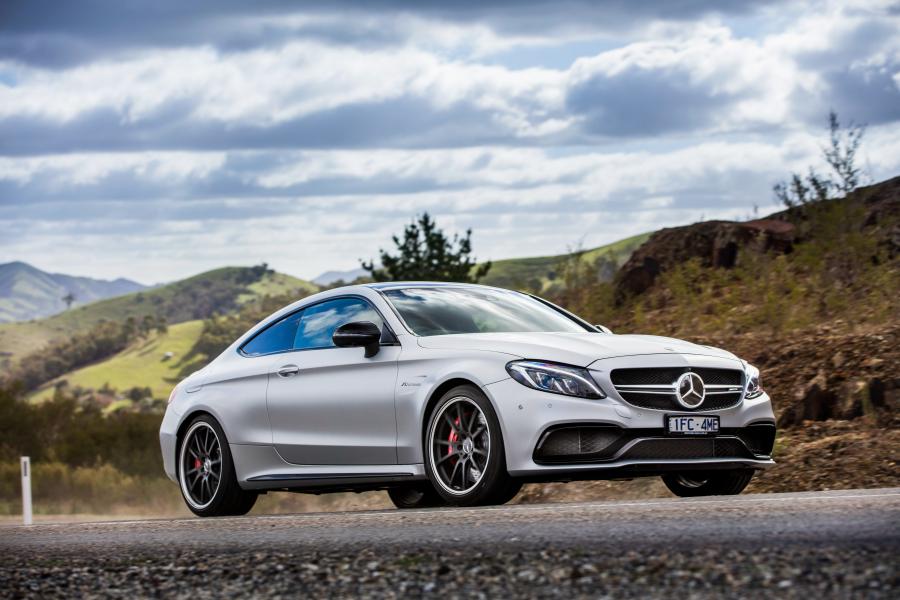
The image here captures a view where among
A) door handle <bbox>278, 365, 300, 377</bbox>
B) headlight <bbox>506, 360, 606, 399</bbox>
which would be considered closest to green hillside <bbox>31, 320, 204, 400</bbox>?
door handle <bbox>278, 365, 300, 377</bbox>

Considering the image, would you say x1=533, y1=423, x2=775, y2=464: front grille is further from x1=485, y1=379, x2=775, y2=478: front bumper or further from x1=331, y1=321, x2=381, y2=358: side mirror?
x1=331, y1=321, x2=381, y2=358: side mirror

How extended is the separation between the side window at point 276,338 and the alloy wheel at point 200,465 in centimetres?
75

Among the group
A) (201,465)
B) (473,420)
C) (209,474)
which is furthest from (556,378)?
Answer: (201,465)

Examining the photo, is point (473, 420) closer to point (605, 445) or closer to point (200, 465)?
point (605, 445)

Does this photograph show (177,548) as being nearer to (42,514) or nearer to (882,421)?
(882,421)

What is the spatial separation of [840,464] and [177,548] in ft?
25.0

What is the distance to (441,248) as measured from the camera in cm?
4722

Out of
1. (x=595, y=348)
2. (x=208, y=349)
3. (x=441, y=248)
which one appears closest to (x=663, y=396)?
(x=595, y=348)

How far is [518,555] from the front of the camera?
5.61 metres

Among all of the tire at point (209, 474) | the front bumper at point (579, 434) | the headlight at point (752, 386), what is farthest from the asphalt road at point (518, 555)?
the tire at point (209, 474)

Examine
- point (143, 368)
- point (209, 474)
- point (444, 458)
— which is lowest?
point (209, 474)

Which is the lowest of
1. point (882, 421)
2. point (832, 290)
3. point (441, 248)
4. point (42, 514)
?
point (42, 514)

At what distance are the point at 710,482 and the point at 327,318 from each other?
3.20 metres

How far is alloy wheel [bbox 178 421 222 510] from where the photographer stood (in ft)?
36.5
